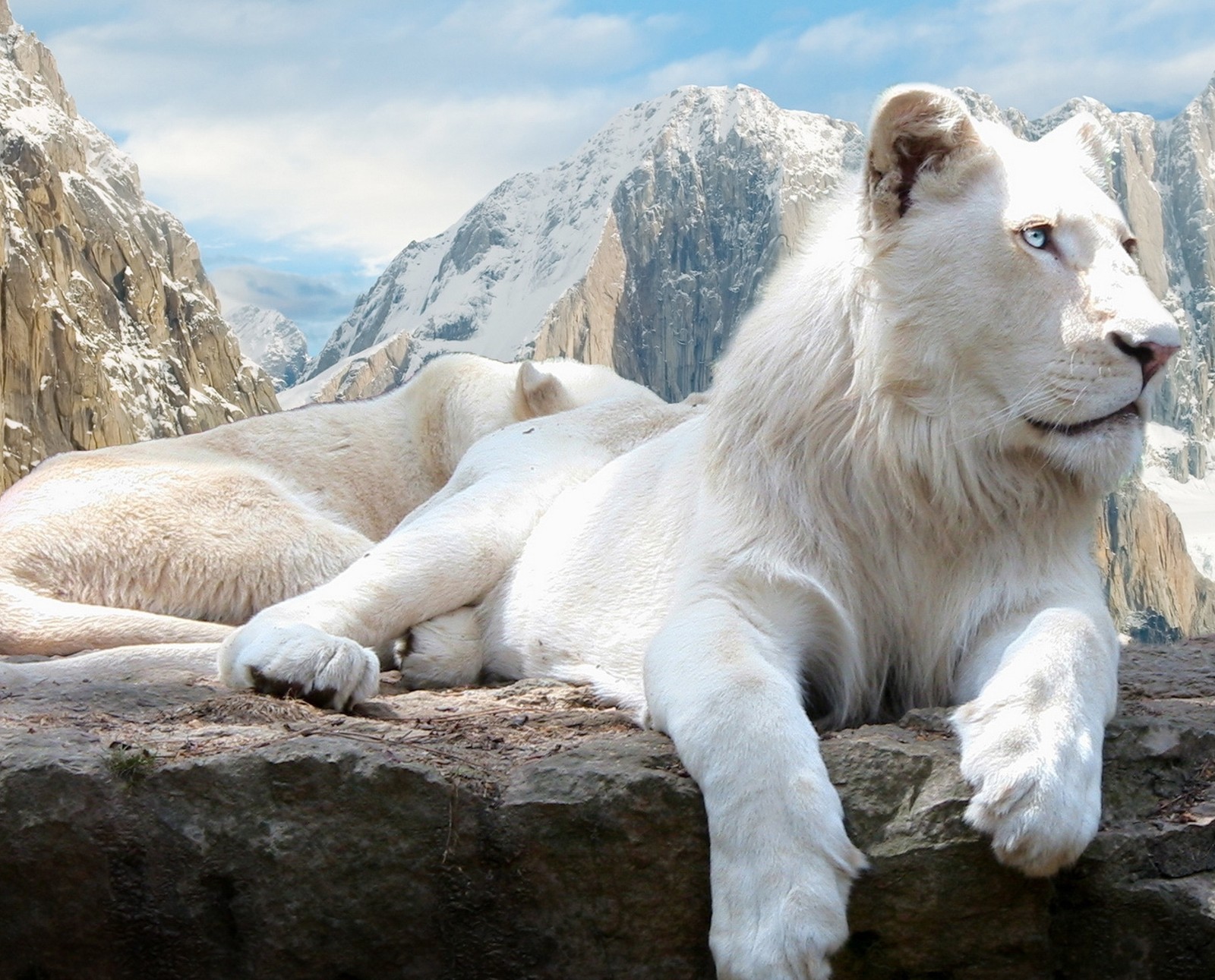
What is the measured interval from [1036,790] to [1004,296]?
1.17 metres

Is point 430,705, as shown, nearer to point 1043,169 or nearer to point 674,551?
point 674,551

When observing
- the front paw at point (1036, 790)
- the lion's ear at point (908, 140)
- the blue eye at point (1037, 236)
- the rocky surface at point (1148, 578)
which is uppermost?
the lion's ear at point (908, 140)

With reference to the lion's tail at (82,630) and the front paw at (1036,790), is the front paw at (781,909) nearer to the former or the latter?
the front paw at (1036,790)

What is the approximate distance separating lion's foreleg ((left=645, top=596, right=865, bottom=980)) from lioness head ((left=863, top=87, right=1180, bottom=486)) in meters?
0.83

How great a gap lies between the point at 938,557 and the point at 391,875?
5.00 feet

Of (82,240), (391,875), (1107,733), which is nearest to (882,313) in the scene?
(1107,733)

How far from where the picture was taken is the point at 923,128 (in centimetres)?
312

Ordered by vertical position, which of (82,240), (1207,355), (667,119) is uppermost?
(667,119)

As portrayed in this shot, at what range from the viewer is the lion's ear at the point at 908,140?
3.08 meters

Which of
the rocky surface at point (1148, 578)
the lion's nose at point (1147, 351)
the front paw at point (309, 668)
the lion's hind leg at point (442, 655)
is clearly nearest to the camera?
the lion's nose at point (1147, 351)

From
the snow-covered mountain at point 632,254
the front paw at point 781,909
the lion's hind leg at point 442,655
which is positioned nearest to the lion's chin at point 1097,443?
the front paw at point 781,909

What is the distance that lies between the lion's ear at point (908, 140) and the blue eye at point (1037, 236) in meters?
0.29

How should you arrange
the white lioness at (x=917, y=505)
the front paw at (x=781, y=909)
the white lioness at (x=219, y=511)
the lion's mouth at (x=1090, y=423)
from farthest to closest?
the white lioness at (x=219, y=511) < the lion's mouth at (x=1090, y=423) < the white lioness at (x=917, y=505) < the front paw at (x=781, y=909)

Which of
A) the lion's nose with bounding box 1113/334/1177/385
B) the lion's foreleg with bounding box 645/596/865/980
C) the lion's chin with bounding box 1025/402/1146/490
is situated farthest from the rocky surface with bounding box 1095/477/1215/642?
the lion's foreleg with bounding box 645/596/865/980
